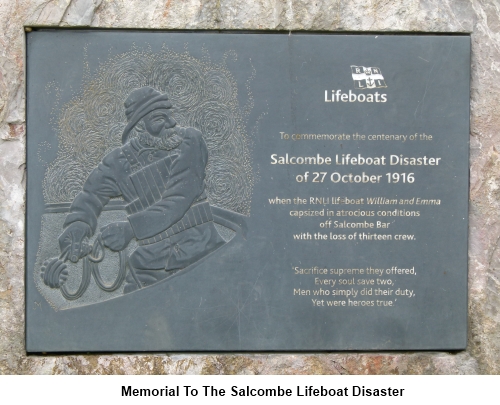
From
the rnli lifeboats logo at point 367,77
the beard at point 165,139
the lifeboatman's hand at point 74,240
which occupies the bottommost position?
the lifeboatman's hand at point 74,240

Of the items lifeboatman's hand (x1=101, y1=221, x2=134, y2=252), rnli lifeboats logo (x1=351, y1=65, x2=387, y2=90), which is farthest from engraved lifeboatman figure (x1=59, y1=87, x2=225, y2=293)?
rnli lifeboats logo (x1=351, y1=65, x2=387, y2=90)

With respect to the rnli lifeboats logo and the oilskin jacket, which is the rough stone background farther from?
the oilskin jacket

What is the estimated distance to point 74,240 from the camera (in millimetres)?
4254

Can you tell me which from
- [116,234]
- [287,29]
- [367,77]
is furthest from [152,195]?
[367,77]

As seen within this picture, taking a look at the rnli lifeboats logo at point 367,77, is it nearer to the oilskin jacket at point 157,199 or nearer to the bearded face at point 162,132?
the oilskin jacket at point 157,199

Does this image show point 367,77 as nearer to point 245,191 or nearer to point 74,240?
point 245,191

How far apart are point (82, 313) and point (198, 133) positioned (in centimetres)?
139

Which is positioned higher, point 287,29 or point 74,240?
point 287,29

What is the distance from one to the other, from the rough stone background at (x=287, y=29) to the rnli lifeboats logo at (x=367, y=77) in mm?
265

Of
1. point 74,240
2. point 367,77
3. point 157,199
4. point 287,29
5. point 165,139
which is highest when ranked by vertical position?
point 287,29

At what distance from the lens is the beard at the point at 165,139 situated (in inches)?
169

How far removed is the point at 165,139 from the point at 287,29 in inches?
42.4

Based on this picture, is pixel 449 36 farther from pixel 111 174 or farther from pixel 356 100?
pixel 111 174

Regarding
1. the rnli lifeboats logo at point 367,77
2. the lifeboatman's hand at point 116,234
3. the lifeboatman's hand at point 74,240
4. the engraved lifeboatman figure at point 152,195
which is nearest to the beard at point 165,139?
the engraved lifeboatman figure at point 152,195
